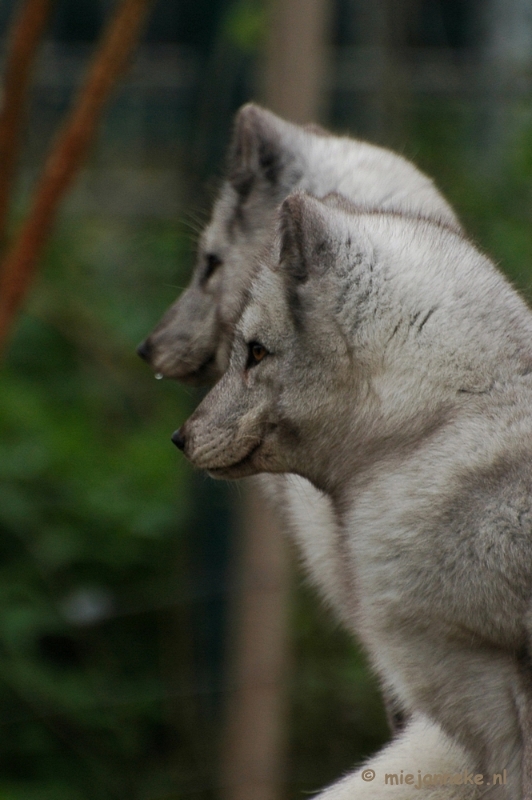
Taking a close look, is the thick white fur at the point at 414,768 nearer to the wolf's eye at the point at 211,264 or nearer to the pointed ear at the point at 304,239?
the pointed ear at the point at 304,239

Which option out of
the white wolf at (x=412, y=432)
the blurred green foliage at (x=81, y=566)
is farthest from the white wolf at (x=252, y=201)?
the blurred green foliage at (x=81, y=566)

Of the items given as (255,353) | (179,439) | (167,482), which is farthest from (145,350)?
(167,482)

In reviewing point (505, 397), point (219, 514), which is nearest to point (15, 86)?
point (505, 397)

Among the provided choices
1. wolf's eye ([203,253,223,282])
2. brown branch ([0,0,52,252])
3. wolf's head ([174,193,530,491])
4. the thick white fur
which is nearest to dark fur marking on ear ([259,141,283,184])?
wolf's eye ([203,253,223,282])

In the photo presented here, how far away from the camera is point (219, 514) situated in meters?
3.16

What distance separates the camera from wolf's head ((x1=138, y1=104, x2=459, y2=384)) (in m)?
2.27

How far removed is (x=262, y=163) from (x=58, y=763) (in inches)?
70.2

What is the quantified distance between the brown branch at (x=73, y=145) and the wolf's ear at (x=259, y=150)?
35 centimetres

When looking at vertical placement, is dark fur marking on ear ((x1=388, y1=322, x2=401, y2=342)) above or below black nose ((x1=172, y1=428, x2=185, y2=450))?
above

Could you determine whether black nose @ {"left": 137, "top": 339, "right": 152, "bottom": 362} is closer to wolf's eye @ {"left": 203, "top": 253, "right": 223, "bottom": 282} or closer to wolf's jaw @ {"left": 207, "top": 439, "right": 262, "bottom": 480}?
wolf's eye @ {"left": 203, "top": 253, "right": 223, "bottom": 282}

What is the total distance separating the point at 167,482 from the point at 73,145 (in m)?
1.81

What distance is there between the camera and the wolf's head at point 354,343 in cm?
161

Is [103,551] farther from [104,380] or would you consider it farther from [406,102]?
[406,102]

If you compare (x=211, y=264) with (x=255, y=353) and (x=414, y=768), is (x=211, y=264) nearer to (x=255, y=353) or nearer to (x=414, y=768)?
(x=255, y=353)
